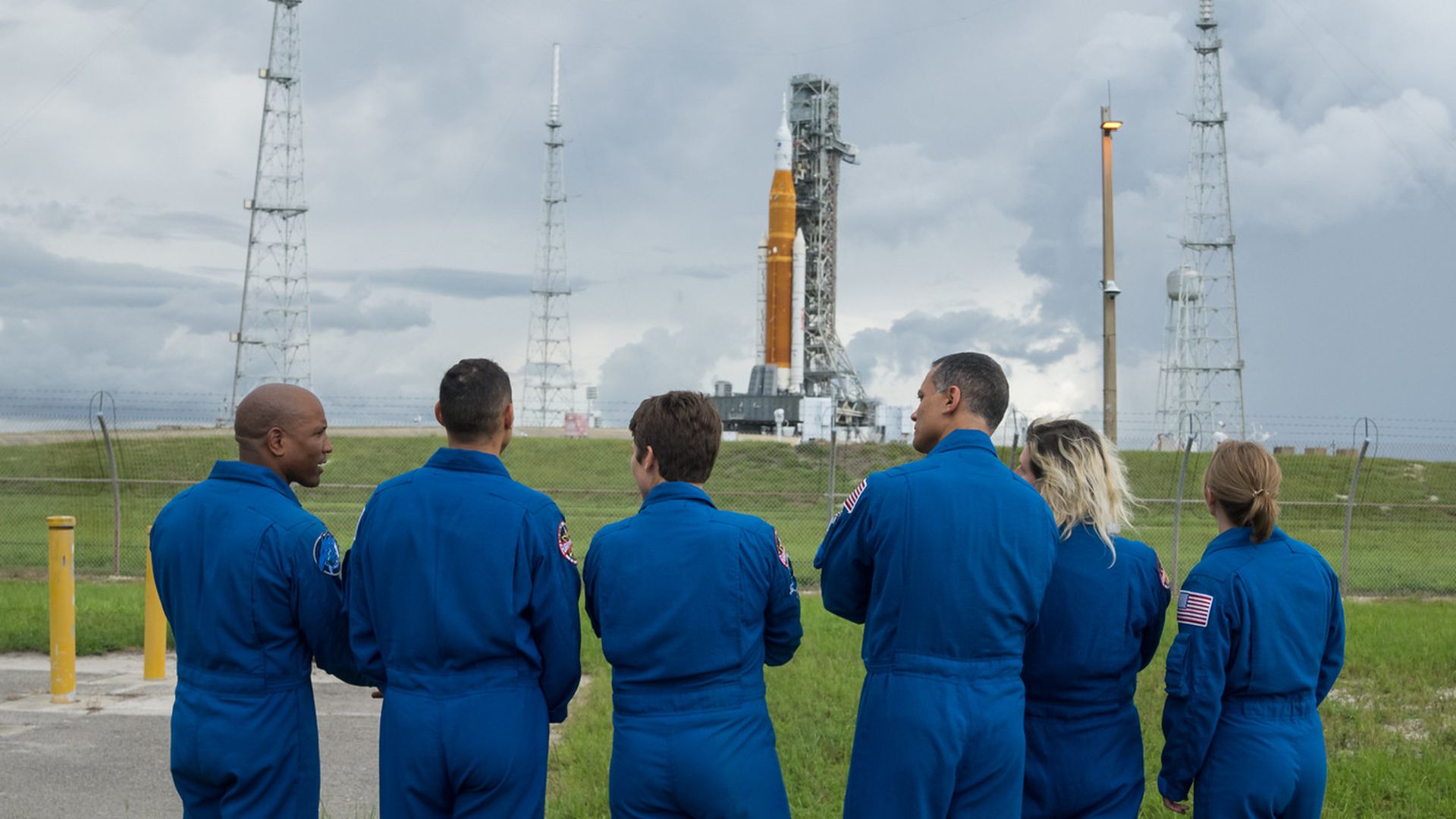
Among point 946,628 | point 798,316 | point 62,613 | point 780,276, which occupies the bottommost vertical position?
point 62,613

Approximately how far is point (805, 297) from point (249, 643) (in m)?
54.1

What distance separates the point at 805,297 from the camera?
187 ft

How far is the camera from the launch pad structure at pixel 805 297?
49.2 metres

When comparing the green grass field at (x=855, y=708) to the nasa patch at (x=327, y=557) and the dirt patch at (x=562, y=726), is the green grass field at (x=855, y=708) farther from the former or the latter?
the nasa patch at (x=327, y=557)

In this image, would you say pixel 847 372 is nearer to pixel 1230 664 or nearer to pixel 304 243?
pixel 304 243

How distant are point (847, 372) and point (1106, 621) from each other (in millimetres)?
54518

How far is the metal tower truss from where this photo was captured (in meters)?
56.9

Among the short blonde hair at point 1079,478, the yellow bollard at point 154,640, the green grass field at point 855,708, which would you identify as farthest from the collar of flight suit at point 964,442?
the yellow bollard at point 154,640

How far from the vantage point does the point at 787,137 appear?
48531 millimetres

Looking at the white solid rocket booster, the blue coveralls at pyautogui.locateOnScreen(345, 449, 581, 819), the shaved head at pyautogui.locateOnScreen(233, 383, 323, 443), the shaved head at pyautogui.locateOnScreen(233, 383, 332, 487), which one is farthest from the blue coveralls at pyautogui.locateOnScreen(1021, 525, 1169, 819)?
the white solid rocket booster

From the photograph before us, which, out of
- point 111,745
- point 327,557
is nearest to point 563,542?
point 327,557

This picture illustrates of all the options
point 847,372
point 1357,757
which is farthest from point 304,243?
point 1357,757

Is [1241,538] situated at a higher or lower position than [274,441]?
lower

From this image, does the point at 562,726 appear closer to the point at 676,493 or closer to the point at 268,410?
the point at 268,410
